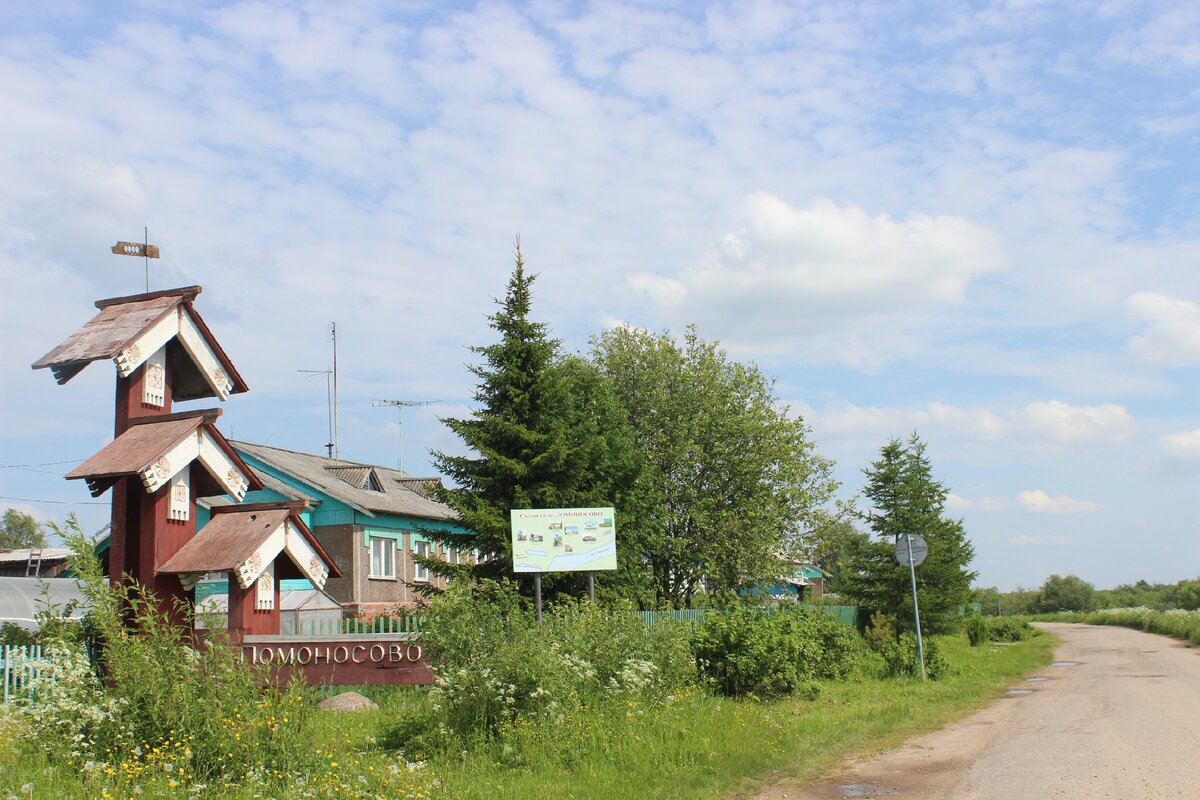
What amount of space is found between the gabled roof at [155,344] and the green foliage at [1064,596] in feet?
294

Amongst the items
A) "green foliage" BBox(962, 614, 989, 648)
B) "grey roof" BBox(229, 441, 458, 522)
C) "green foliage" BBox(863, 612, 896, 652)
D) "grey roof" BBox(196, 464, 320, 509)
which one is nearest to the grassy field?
"green foliage" BBox(863, 612, 896, 652)

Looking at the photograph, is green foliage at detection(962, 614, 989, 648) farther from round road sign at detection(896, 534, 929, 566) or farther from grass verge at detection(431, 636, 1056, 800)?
grass verge at detection(431, 636, 1056, 800)

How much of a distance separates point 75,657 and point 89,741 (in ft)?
3.20

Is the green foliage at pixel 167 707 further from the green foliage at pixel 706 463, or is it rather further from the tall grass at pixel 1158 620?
the tall grass at pixel 1158 620

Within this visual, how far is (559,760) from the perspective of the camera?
31.4ft

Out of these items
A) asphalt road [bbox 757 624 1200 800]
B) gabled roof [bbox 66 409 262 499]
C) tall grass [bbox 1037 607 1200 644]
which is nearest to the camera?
asphalt road [bbox 757 624 1200 800]

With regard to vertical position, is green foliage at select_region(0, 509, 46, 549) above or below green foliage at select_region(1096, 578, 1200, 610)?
above

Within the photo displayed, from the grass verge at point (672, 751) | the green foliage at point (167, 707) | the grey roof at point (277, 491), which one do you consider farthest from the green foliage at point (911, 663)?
the grey roof at point (277, 491)

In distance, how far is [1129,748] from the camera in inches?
457

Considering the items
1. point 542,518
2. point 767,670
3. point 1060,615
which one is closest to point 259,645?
point 542,518

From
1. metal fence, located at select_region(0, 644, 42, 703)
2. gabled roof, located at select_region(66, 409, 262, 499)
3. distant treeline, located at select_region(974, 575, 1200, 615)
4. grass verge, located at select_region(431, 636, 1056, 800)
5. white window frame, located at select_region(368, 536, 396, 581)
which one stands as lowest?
distant treeline, located at select_region(974, 575, 1200, 615)

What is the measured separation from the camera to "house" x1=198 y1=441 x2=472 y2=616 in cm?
3195

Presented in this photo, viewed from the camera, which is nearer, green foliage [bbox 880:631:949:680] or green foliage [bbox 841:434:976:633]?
green foliage [bbox 880:631:949:680]

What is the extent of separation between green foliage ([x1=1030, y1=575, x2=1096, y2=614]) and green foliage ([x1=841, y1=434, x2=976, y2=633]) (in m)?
64.0
